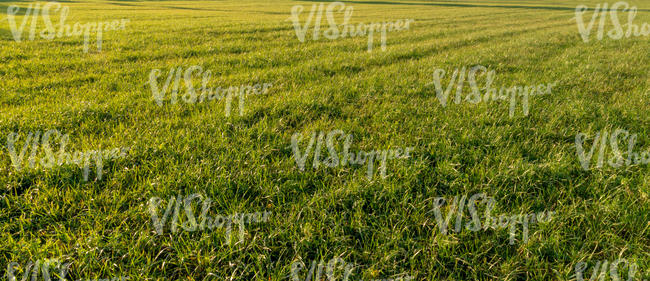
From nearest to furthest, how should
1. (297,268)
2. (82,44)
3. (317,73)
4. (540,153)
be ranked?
(297,268) → (540,153) → (317,73) → (82,44)

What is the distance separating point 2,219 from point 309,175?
2438mm

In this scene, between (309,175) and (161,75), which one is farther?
(161,75)

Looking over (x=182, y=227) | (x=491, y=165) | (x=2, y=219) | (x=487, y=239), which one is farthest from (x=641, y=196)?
(x=2, y=219)

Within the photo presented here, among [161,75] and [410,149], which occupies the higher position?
[161,75]

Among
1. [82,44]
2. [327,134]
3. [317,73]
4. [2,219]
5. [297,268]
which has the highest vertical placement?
[82,44]

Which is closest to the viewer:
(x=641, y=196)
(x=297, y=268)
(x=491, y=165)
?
(x=297, y=268)

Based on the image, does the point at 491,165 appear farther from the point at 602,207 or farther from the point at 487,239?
the point at 487,239

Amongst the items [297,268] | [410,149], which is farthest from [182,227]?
[410,149]

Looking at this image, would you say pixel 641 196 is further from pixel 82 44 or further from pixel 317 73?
pixel 82 44

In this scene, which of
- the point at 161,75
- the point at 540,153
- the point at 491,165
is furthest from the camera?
the point at 161,75

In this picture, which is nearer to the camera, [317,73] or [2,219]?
[2,219]

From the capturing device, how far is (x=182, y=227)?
2.39 meters

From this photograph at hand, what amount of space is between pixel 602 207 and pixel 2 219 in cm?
478

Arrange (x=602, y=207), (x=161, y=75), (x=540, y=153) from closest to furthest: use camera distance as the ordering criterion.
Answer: (x=602, y=207) → (x=540, y=153) → (x=161, y=75)
